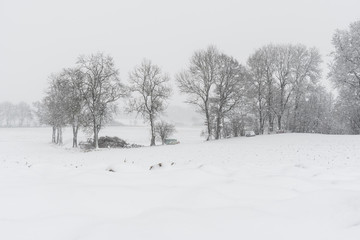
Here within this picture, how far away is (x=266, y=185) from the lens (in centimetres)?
520

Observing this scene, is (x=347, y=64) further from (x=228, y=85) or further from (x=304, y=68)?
(x=228, y=85)

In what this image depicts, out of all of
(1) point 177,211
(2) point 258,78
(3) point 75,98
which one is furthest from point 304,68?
(1) point 177,211

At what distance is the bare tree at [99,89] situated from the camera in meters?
31.7

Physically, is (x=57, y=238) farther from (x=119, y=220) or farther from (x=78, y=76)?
(x=78, y=76)

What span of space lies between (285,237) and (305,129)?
49.2 meters

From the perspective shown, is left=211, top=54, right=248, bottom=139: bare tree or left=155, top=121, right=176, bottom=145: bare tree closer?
left=211, top=54, right=248, bottom=139: bare tree

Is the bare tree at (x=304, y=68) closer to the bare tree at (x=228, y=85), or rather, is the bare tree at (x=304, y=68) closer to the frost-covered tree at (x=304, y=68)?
the frost-covered tree at (x=304, y=68)

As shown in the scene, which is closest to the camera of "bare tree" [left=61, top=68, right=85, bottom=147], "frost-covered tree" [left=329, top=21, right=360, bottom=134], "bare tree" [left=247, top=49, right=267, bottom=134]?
"frost-covered tree" [left=329, top=21, right=360, bottom=134]

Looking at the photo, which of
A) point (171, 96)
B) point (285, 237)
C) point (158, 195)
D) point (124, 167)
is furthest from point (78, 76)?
point (285, 237)

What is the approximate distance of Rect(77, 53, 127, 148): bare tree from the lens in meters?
31.7

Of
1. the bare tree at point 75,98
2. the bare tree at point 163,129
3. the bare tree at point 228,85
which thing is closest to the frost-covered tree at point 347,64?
the bare tree at point 228,85

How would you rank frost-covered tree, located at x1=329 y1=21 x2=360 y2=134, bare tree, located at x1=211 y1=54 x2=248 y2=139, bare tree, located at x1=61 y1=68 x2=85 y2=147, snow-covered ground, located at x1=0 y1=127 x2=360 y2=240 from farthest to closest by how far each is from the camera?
bare tree, located at x1=211 y1=54 x2=248 y2=139 → bare tree, located at x1=61 y1=68 x2=85 y2=147 → frost-covered tree, located at x1=329 y1=21 x2=360 y2=134 → snow-covered ground, located at x1=0 y1=127 x2=360 y2=240

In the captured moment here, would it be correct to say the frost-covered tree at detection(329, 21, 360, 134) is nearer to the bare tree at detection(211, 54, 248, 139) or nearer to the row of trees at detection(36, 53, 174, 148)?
the bare tree at detection(211, 54, 248, 139)

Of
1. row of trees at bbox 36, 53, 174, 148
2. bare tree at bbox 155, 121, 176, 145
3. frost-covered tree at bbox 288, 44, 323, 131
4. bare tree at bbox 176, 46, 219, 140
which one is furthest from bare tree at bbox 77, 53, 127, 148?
frost-covered tree at bbox 288, 44, 323, 131
